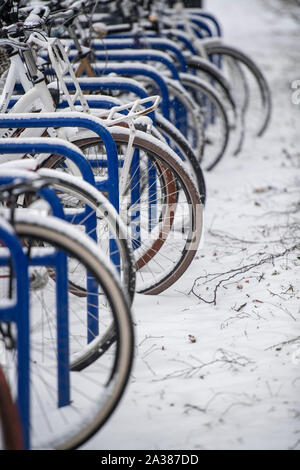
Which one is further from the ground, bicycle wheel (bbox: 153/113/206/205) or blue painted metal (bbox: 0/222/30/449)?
bicycle wheel (bbox: 153/113/206/205)

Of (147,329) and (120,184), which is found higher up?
(120,184)

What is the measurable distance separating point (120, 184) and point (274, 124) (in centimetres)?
493

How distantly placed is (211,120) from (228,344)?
4535mm

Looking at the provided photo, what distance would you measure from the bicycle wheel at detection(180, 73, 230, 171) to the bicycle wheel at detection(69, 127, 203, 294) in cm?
Result: 189

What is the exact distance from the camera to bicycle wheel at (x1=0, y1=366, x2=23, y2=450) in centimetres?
210

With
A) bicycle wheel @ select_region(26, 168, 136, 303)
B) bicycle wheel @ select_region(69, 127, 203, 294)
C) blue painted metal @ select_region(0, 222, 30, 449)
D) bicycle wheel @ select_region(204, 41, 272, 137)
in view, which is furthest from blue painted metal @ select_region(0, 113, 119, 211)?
bicycle wheel @ select_region(204, 41, 272, 137)

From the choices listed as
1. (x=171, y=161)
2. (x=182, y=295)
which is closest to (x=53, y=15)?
(x=171, y=161)

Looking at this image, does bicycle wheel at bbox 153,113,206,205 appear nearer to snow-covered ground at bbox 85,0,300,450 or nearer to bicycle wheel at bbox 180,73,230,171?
snow-covered ground at bbox 85,0,300,450

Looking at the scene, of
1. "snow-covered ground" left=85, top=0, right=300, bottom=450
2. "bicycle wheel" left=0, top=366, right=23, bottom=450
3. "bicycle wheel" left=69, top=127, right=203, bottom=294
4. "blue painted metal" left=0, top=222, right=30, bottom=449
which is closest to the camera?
"bicycle wheel" left=0, top=366, right=23, bottom=450

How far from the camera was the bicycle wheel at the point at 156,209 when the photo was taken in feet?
11.8

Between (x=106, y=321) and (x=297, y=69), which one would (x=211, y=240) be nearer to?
(x=106, y=321)

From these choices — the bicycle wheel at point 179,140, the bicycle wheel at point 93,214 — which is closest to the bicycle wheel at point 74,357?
the bicycle wheel at point 93,214

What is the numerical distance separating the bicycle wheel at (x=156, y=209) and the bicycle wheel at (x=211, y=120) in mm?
1893

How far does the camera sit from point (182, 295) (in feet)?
12.8
